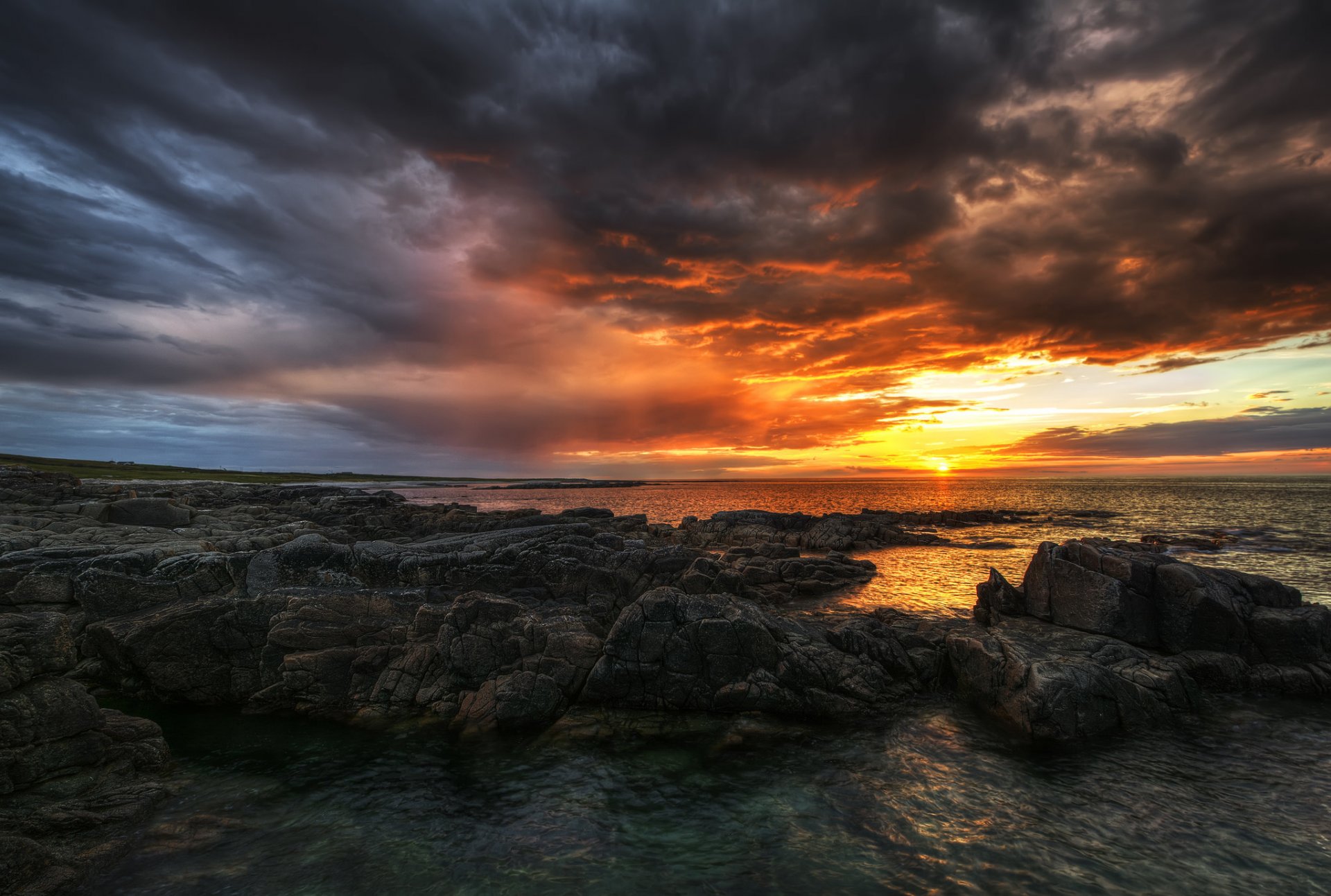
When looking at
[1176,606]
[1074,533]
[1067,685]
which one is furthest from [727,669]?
[1074,533]

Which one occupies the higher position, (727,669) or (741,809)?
(727,669)

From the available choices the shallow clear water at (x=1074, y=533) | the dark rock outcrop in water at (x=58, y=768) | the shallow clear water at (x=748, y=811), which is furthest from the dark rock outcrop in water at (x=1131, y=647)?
the dark rock outcrop in water at (x=58, y=768)

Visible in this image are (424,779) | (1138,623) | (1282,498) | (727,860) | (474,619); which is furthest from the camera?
(1282,498)

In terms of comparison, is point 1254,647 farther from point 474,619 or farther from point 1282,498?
point 1282,498

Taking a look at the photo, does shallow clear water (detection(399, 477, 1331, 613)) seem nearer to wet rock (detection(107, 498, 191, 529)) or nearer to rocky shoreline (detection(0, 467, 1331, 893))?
rocky shoreline (detection(0, 467, 1331, 893))

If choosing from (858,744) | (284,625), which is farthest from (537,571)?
(858,744)

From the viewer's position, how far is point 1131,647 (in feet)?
61.3

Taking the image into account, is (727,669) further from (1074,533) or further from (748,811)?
(1074,533)

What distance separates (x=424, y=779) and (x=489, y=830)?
307cm

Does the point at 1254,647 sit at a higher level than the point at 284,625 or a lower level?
lower

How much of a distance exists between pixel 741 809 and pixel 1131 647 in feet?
52.4

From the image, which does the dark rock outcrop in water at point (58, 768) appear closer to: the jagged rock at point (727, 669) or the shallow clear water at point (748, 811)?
the shallow clear water at point (748, 811)

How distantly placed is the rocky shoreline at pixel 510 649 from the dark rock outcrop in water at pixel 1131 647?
7 centimetres

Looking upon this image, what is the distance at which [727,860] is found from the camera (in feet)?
35.2
